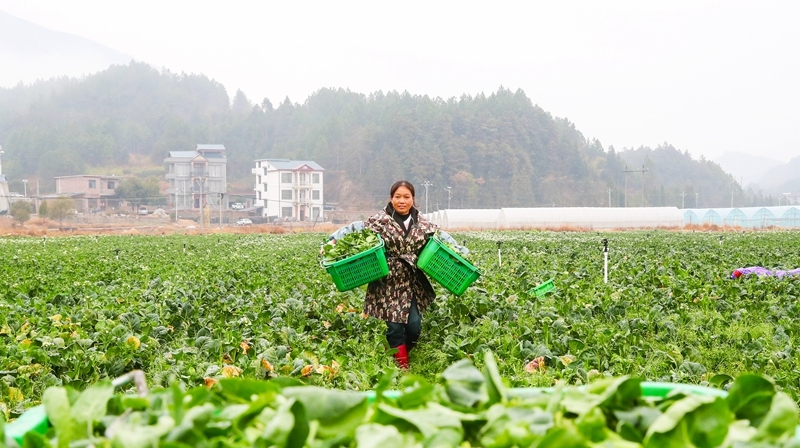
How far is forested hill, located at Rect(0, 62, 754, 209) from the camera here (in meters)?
91.4

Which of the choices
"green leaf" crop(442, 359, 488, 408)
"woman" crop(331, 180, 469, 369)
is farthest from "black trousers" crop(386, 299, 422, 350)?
"green leaf" crop(442, 359, 488, 408)

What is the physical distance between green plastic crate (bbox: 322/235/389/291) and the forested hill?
79072 mm

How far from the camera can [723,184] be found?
14125 cm

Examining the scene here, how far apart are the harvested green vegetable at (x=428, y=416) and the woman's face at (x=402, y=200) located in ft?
14.5

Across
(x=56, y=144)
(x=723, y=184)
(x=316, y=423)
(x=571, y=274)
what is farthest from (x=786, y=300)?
(x=723, y=184)

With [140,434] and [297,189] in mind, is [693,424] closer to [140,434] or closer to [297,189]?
[140,434]

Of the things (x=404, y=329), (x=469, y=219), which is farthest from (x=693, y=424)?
(x=469, y=219)

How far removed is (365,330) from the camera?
7047 millimetres

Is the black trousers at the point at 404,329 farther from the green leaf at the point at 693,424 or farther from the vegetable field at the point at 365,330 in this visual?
the green leaf at the point at 693,424

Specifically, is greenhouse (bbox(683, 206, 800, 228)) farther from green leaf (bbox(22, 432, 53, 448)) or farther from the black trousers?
green leaf (bbox(22, 432, 53, 448))

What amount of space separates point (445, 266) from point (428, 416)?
4.78 meters

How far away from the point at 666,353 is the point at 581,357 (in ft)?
2.52

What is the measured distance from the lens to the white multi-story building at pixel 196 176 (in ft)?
278

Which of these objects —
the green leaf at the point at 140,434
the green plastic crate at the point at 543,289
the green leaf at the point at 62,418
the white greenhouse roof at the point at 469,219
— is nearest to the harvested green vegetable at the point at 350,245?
the green plastic crate at the point at 543,289
